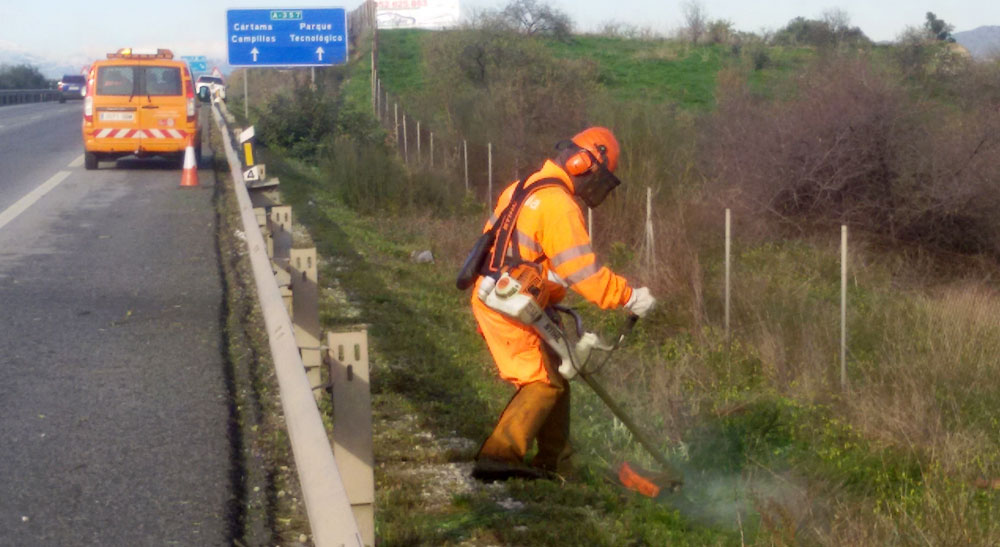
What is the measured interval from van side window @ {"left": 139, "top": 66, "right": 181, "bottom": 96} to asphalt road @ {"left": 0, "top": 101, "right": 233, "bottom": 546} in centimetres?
553

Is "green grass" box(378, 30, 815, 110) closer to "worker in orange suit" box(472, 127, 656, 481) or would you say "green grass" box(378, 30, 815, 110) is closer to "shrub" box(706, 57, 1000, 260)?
"shrub" box(706, 57, 1000, 260)

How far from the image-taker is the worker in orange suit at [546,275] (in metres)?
4.74

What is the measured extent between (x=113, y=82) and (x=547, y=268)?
1521cm

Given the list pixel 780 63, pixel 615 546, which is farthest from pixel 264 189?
pixel 780 63

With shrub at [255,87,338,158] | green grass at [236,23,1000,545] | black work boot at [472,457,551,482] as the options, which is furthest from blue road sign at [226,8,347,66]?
black work boot at [472,457,551,482]

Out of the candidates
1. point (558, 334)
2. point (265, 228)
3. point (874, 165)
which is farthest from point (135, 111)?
point (558, 334)

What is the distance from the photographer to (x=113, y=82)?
18.4 metres

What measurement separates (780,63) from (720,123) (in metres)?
29.7

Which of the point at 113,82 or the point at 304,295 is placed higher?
the point at 113,82

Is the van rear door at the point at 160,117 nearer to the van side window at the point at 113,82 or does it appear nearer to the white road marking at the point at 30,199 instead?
the van side window at the point at 113,82

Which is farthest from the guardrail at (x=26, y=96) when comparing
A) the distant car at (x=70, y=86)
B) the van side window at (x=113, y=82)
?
the van side window at (x=113, y=82)

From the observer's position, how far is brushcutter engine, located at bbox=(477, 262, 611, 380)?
15.1ft

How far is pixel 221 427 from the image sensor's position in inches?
218

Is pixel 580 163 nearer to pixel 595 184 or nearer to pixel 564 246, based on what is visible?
pixel 595 184
